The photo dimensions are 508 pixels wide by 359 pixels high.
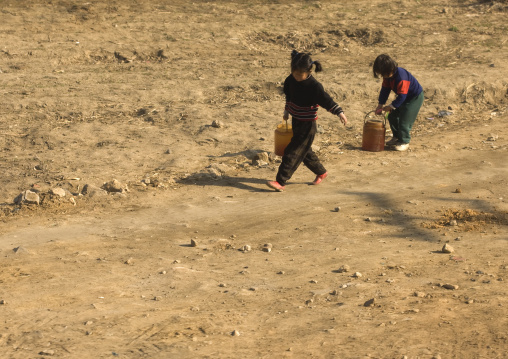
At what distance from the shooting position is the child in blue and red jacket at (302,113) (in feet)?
24.1

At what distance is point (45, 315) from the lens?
4.93 m

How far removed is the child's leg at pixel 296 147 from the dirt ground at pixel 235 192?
26cm

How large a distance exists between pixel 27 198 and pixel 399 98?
14.6 ft

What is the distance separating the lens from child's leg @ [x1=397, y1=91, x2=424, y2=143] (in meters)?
9.05

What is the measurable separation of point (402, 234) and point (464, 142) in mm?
3392

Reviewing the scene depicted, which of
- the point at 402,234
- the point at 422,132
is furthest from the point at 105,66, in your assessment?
the point at 402,234

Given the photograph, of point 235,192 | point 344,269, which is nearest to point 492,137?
point 235,192

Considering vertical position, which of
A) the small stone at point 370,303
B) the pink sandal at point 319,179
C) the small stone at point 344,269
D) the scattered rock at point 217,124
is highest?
the scattered rock at point 217,124

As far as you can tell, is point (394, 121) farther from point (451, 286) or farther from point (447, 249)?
point (451, 286)

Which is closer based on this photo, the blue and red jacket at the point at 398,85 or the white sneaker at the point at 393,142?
the blue and red jacket at the point at 398,85

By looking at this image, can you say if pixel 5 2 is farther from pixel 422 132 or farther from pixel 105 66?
pixel 422 132

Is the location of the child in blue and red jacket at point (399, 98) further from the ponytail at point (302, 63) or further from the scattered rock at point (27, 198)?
the scattered rock at point (27, 198)

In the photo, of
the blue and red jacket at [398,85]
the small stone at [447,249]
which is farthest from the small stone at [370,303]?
the blue and red jacket at [398,85]

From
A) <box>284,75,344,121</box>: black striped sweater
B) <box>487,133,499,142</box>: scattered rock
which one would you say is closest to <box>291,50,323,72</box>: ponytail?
<box>284,75,344,121</box>: black striped sweater
